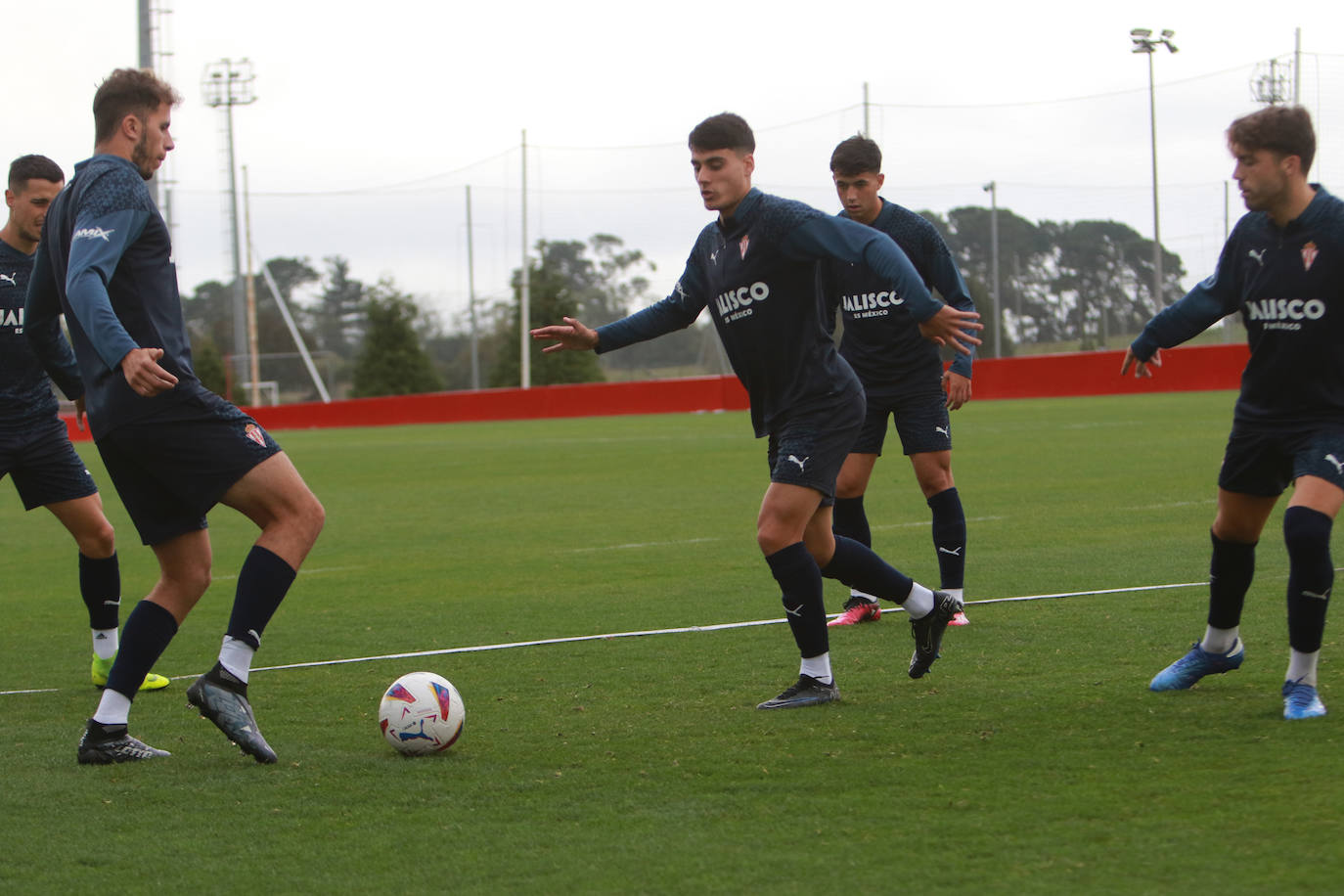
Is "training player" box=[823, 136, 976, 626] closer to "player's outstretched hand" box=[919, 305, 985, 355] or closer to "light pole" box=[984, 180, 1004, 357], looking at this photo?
"player's outstretched hand" box=[919, 305, 985, 355]

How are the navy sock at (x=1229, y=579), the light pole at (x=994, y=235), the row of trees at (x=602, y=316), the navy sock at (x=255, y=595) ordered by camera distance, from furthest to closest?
the light pole at (x=994, y=235)
the row of trees at (x=602, y=316)
the navy sock at (x=1229, y=579)
the navy sock at (x=255, y=595)

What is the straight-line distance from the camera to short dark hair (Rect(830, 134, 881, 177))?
7059 millimetres

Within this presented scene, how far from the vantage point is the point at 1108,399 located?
30188 millimetres

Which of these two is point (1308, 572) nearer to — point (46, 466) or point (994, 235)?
point (46, 466)


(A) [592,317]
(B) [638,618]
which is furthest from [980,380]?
(B) [638,618]

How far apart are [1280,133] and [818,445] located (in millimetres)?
1831

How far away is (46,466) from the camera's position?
6.25 metres

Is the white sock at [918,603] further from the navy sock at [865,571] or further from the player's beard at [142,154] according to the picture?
the player's beard at [142,154]

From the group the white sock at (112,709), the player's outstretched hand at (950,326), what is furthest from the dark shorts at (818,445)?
the white sock at (112,709)

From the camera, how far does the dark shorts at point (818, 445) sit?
5.32 m

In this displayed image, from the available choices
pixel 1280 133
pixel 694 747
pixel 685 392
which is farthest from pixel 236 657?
pixel 685 392

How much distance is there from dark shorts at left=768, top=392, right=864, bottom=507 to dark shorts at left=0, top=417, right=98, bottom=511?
3017 mm

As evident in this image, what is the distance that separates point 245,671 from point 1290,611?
332 centimetres

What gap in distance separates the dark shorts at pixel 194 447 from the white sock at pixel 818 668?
1.99m
